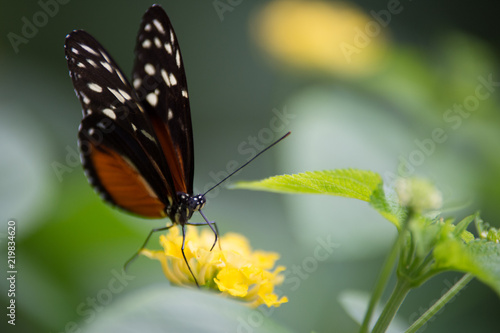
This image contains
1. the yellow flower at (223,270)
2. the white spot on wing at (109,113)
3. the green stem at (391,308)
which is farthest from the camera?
the white spot on wing at (109,113)

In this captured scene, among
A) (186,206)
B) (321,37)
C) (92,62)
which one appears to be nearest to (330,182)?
(186,206)

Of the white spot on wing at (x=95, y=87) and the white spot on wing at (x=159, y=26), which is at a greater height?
the white spot on wing at (x=159, y=26)

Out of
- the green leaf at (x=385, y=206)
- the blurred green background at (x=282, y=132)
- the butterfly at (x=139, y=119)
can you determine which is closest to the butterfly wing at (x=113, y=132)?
the butterfly at (x=139, y=119)

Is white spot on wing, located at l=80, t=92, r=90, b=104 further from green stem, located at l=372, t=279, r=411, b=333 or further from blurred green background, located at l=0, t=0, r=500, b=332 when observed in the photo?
green stem, located at l=372, t=279, r=411, b=333

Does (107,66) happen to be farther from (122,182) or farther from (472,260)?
(472,260)

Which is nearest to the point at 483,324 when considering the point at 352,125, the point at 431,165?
the point at 431,165

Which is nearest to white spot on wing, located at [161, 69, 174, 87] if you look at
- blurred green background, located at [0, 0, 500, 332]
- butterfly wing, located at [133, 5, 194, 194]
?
butterfly wing, located at [133, 5, 194, 194]

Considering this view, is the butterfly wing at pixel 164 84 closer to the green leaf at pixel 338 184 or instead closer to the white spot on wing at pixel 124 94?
the white spot on wing at pixel 124 94

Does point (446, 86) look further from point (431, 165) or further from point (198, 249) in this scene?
point (198, 249)
